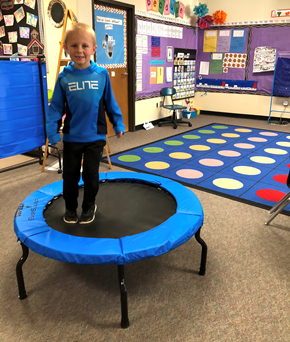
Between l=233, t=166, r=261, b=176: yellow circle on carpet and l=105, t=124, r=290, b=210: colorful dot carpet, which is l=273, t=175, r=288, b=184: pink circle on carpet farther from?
l=233, t=166, r=261, b=176: yellow circle on carpet

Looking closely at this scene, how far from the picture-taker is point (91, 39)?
154 cm

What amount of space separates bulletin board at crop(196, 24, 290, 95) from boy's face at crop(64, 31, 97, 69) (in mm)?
5806

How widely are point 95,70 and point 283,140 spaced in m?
4.23

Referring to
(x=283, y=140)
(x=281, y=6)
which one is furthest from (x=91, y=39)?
(x=281, y=6)

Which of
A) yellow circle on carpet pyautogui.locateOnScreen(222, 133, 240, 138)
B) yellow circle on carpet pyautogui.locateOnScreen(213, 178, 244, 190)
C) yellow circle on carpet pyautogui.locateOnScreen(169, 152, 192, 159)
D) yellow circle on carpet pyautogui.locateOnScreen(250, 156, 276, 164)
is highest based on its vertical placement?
yellow circle on carpet pyautogui.locateOnScreen(222, 133, 240, 138)

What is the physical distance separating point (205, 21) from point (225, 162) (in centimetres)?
423

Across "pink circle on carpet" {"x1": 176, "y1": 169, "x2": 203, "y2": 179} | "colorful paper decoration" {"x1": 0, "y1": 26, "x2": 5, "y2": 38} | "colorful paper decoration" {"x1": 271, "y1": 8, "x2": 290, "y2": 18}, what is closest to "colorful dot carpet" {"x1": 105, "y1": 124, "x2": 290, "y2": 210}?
"pink circle on carpet" {"x1": 176, "y1": 169, "x2": 203, "y2": 179}

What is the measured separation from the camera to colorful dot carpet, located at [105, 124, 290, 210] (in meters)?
3.08

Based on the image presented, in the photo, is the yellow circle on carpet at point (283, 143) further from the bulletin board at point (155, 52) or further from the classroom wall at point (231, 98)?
the bulletin board at point (155, 52)

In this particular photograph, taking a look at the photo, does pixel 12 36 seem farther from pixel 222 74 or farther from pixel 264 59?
pixel 264 59

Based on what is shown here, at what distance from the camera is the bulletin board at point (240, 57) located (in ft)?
20.4

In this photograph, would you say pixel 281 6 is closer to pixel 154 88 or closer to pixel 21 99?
pixel 154 88

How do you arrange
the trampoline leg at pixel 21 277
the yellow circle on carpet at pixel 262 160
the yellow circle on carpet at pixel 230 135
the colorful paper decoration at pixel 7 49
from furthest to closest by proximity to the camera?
1. the yellow circle on carpet at pixel 230 135
2. the yellow circle on carpet at pixel 262 160
3. the colorful paper decoration at pixel 7 49
4. the trampoline leg at pixel 21 277

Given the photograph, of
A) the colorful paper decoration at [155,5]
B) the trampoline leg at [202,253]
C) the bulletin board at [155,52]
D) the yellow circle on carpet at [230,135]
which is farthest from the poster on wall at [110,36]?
the trampoline leg at [202,253]
